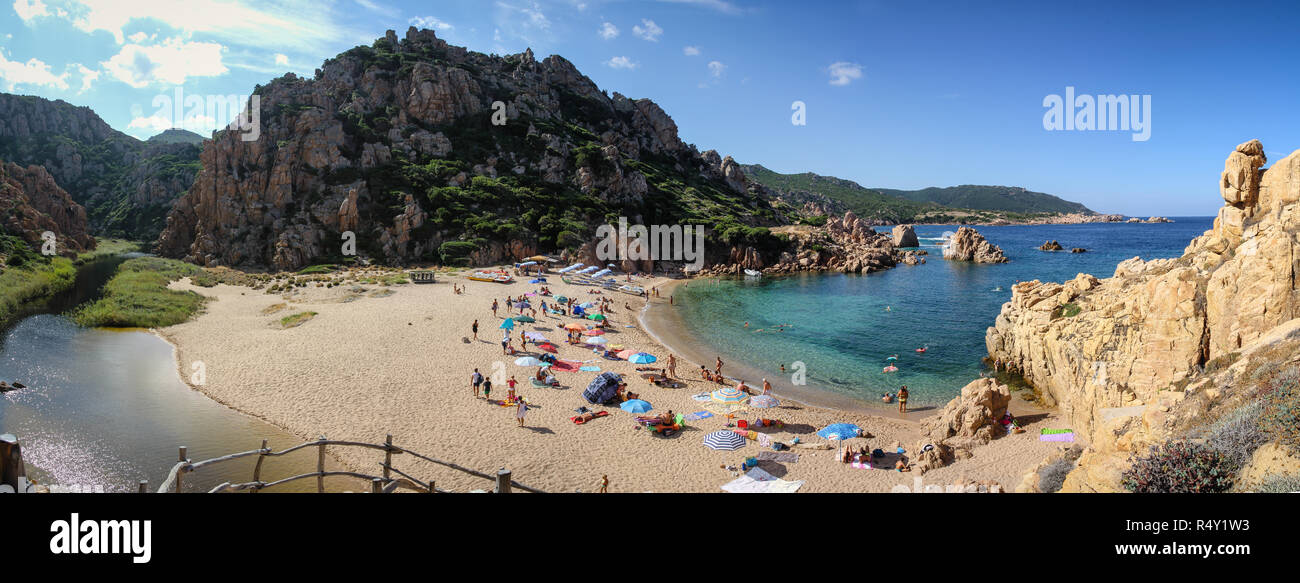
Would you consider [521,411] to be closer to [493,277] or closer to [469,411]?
[469,411]

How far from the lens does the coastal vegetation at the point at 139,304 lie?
31297 mm

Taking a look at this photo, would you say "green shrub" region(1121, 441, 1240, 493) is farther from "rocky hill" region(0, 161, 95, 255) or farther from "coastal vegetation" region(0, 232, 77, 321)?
"rocky hill" region(0, 161, 95, 255)

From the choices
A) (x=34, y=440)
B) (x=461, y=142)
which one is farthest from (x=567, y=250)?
(x=34, y=440)

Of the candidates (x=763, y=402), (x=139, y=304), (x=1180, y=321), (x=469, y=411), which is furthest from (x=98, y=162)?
(x=1180, y=321)

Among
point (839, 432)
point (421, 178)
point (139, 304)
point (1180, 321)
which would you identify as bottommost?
point (839, 432)

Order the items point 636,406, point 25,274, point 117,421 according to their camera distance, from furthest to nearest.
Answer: point 25,274
point 636,406
point 117,421

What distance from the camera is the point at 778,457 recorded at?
1705cm

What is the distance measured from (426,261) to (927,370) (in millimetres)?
48945

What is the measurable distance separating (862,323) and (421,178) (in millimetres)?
54555

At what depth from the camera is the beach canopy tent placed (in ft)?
69.8

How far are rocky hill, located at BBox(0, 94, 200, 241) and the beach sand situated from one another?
247ft

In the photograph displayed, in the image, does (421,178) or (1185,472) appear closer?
Answer: (1185,472)

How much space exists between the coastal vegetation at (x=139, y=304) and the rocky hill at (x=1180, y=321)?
42298mm
